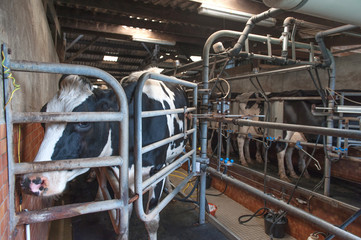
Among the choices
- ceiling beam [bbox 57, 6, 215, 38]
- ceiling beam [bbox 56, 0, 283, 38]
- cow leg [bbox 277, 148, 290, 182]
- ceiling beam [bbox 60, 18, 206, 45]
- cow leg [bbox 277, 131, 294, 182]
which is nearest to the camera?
ceiling beam [bbox 56, 0, 283, 38]

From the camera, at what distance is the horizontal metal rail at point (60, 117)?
0.96 m

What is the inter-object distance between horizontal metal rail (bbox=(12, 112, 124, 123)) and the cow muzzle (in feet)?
0.96

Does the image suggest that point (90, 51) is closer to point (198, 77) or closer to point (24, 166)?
point (198, 77)

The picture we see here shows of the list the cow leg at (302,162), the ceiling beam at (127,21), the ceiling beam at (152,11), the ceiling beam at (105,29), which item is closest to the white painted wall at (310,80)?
the cow leg at (302,162)

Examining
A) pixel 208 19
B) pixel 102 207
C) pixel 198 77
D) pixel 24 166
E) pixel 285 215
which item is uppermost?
pixel 208 19

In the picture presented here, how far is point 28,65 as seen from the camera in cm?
94

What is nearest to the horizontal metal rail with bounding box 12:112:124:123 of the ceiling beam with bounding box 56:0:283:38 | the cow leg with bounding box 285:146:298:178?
the ceiling beam with bounding box 56:0:283:38

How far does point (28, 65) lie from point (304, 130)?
4.89 feet

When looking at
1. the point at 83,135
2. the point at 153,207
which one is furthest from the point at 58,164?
the point at 153,207

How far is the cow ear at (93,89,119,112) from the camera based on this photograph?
1.44 meters

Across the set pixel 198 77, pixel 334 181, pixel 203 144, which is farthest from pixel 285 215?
pixel 198 77

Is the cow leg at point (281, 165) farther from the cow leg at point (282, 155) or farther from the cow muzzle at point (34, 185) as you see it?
the cow muzzle at point (34, 185)

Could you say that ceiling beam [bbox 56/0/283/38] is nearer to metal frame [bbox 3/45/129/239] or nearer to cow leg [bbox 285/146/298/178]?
cow leg [bbox 285/146/298/178]

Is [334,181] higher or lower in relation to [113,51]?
lower
